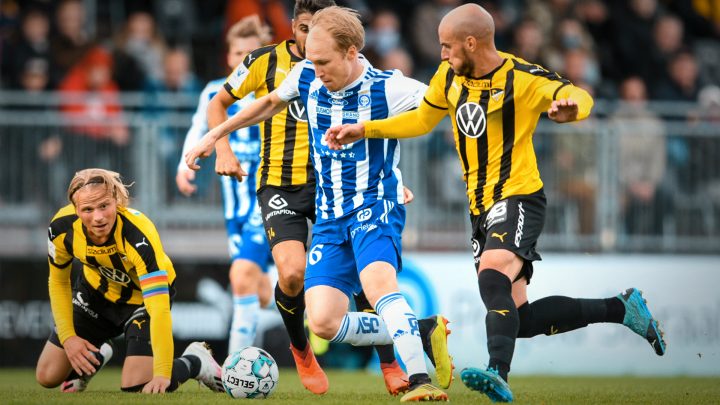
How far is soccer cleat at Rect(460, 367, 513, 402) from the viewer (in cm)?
596

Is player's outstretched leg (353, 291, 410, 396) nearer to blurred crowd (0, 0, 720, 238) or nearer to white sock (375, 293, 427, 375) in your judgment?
white sock (375, 293, 427, 375)

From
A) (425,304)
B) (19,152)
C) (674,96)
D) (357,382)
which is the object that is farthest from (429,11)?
(357,382)

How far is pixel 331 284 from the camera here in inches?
277

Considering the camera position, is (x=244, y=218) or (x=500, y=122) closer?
(x=500, y=122)

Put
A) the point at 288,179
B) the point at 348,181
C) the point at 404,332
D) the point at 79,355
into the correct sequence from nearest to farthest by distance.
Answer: the point at 404,332 → the point at 348,181 → the point at 79,355 → the point at 288,179

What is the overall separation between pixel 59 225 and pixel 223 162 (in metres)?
1.13

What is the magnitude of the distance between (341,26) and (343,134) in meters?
0.63

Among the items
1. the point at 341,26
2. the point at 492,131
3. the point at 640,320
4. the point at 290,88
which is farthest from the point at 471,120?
the point at 640,320

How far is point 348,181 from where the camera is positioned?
7.10m

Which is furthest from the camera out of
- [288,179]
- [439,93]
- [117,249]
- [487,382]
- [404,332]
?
[288,179]

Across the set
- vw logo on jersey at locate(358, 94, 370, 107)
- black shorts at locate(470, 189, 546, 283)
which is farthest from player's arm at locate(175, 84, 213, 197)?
black shorts at locate(470, 189, 546, 283)

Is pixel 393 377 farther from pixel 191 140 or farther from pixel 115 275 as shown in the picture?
pixel 191 140

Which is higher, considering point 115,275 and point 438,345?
point 115,275

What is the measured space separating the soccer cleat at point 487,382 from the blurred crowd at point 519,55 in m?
5.93
